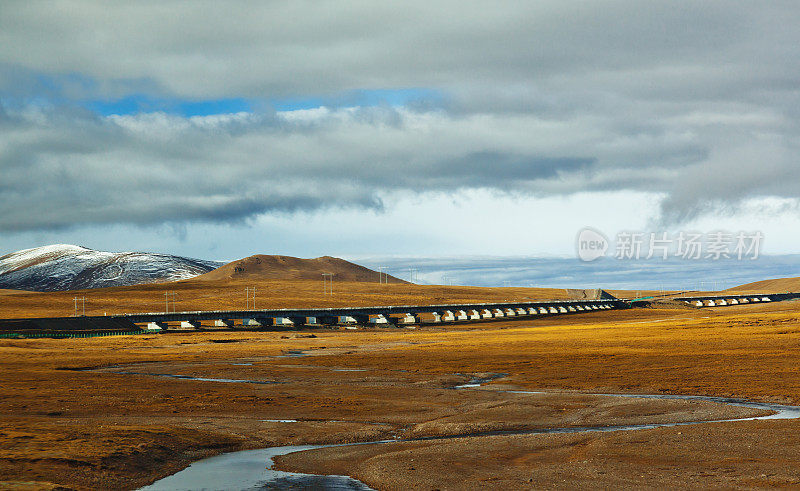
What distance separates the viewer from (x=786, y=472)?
20.7m

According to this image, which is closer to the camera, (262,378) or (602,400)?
(602,400)

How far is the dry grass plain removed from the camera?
2141 cm

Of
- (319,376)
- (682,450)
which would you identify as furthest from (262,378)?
(682,450)

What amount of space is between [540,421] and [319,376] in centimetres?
2322

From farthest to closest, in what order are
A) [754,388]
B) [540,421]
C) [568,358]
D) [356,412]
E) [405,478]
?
1. [568,358]
2. [754,388]
3. [356,412]
4. [540,421]
5. [405,478]

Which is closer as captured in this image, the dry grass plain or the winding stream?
the winding stream

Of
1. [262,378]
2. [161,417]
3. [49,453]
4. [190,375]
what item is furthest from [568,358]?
[49,453]

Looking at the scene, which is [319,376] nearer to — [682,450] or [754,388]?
[754,388]

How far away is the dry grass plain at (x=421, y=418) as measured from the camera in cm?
2141

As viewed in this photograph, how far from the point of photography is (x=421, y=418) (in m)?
32.2

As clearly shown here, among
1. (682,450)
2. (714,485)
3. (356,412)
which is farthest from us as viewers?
(356,412)

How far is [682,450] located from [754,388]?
57.6 feet

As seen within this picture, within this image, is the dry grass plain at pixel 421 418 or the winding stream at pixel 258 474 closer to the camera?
the winding stream at pixel 258 474

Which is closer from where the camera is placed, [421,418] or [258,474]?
[258,474]
